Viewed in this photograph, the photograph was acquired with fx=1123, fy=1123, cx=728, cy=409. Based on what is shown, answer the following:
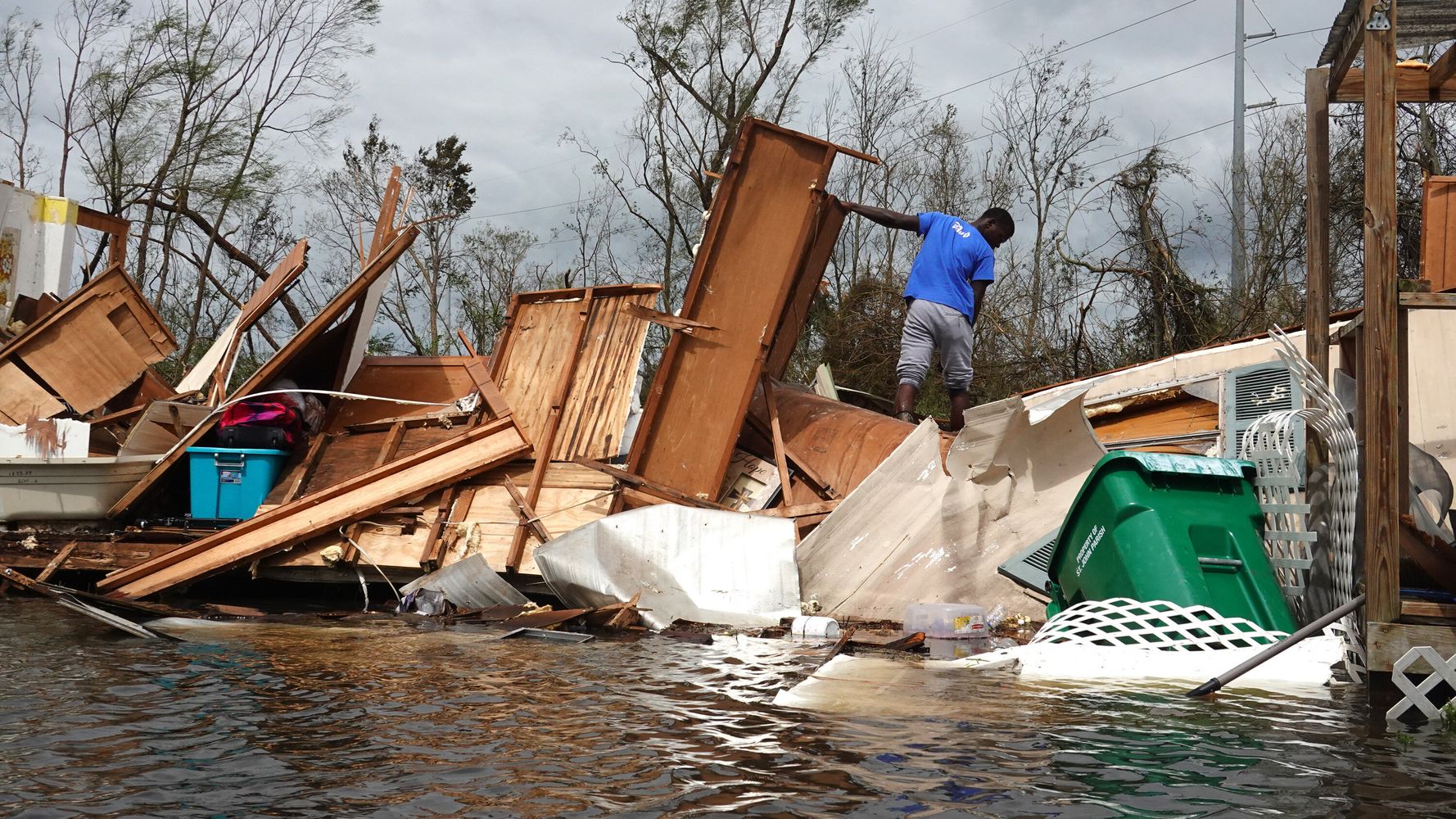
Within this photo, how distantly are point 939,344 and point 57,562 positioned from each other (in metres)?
6.29

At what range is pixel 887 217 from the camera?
805 centimetres

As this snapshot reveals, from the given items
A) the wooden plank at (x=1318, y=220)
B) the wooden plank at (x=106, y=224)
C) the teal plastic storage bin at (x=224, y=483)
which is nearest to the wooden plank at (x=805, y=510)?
the wooden plank at (x=1318, y=220)

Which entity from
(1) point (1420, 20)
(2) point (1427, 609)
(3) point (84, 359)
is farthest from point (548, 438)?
(1) point (1420, 20)

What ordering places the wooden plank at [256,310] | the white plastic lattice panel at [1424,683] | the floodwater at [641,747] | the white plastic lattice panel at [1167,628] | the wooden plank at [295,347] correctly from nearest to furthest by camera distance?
1. the floodwater at [641,747]
2. the white plastic lattice panel at [1424,683]
3. the white plastic lattice panel at [1167,628]
4. the wooden plank at [295,347]
5. the wooden plank at [256,310]

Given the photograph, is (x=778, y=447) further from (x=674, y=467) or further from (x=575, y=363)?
(x=575, y=363)

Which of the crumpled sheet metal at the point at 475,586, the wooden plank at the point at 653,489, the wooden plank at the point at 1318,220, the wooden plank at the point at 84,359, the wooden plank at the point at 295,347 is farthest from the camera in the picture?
the wooden plank at the point at 84,359

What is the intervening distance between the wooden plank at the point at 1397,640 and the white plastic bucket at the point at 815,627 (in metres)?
2.65

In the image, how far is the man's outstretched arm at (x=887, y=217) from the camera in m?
7.76

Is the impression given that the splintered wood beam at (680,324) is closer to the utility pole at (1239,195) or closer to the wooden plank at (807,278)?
the wooden plank at (807,278)

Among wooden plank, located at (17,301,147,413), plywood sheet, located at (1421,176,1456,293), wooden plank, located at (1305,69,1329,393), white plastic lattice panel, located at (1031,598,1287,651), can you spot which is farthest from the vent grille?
wooden plank, located at (17,301,147,413)

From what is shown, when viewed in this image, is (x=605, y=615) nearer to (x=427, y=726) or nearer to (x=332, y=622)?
(x=332, y=622)

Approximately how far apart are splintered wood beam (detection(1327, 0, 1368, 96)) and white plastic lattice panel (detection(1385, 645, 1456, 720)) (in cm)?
210

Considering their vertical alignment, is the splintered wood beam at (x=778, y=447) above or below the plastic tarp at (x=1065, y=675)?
above

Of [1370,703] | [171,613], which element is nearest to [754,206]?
[171,613]
